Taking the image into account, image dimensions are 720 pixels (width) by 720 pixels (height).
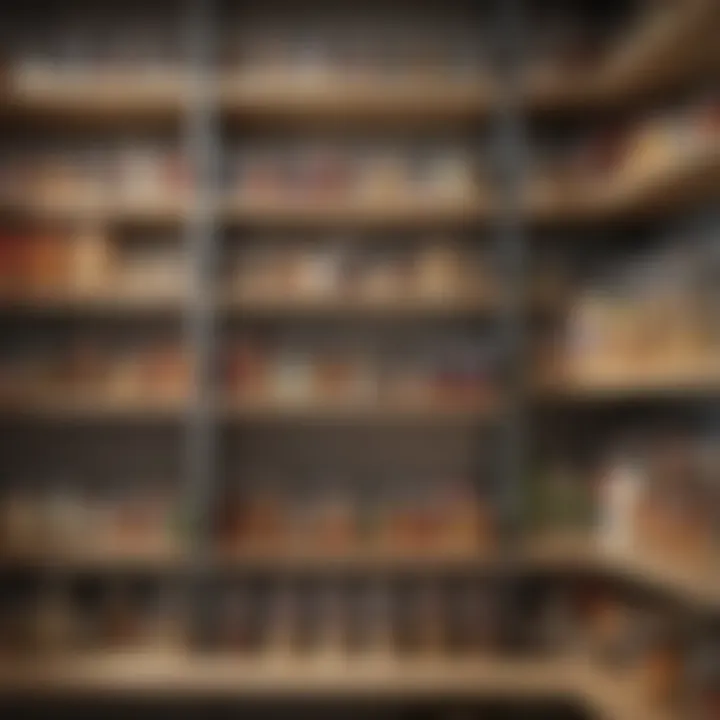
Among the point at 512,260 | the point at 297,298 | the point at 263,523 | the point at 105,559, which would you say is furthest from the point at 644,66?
the point at 105,559

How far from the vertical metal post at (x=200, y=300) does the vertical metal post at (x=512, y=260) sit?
0.89 meters

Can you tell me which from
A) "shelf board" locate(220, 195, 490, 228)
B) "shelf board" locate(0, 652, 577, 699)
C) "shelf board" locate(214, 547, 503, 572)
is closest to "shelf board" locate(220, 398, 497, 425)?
"shelf board" locate(214, 547, 503, 572)

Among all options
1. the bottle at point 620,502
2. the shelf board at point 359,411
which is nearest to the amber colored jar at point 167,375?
the shelf board at point 359,411

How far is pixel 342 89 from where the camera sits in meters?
3.67

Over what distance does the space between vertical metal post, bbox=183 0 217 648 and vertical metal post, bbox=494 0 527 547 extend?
888 millimetres

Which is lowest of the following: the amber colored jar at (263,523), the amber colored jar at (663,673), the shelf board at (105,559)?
the amber colored jar at (663,673)

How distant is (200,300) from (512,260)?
3.14ft

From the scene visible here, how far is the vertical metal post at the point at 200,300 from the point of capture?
11.9 ft

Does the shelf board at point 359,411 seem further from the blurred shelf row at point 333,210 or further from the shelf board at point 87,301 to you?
the blurred shelf row at point 333,210

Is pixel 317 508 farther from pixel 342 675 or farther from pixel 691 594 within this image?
pixel 691 594

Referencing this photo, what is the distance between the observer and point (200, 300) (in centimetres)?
366

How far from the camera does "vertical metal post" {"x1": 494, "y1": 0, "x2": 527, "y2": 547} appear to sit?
3.66 meters

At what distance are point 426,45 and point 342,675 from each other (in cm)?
204

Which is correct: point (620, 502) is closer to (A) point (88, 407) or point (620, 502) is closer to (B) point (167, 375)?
(B) point (167, 375)
